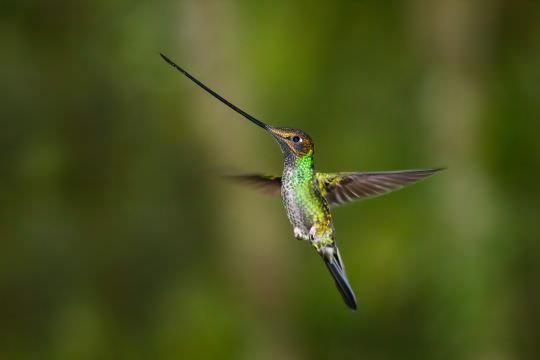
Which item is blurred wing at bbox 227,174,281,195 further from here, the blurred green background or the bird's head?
the blurred green background

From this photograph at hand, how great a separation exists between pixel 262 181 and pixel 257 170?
3858 millimetres

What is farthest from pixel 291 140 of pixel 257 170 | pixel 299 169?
pixel 257 170

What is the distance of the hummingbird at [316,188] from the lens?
1030 mm

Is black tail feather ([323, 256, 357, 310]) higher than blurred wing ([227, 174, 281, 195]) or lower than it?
lower

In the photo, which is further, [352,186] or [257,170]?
[257,170]

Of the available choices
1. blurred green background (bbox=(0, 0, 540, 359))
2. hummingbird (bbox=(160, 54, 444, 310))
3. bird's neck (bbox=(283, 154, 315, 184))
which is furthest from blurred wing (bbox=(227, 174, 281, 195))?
blurred green background (bbox=(0, 0, 540, 359))

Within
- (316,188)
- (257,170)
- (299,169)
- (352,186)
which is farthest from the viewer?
(257,170)

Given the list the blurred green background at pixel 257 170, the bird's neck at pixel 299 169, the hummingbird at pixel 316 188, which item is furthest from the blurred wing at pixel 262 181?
the blurred green background at pixel 257 170

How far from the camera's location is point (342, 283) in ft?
3.76

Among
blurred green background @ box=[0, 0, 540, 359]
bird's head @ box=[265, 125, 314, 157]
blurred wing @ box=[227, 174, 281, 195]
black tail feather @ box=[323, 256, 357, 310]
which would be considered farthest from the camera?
blurred green background @ box=[0, 0, 540, 359]

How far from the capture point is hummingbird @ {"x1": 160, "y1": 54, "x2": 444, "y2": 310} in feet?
3.38

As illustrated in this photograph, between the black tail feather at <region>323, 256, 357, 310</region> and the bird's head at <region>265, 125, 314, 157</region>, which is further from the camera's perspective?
the black tail feather at <region>323, 256, 357, 310</region>

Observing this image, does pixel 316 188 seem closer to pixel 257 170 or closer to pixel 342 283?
pixel 342 283

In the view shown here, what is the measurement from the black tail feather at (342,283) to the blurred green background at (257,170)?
11.7ft
